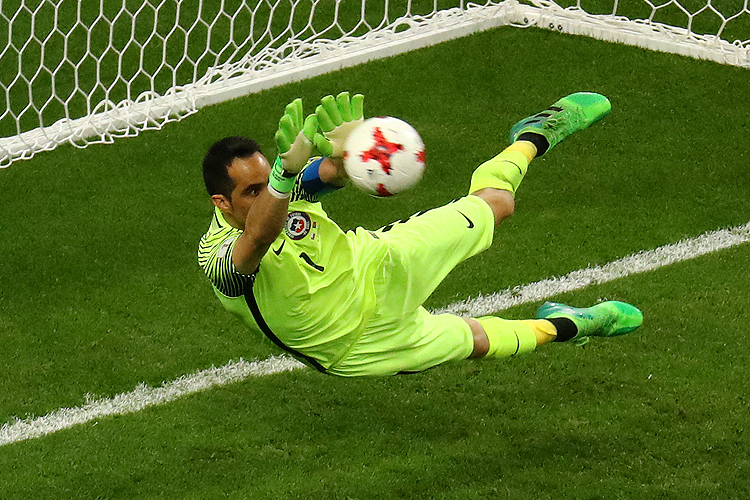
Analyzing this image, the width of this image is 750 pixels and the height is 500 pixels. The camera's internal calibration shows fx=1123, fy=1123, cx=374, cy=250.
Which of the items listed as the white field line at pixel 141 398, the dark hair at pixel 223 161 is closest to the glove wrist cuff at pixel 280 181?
→ the dark hair at pixel 223 161

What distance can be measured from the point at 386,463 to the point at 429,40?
4446 mm

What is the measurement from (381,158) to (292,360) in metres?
2.20

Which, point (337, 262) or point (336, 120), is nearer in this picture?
point (336, 120)

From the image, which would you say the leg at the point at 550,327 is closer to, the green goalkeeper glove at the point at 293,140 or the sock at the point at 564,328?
the sock at the point at 564,328

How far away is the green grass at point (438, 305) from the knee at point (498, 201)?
100 cm

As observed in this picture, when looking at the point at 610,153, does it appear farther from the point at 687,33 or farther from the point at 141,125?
the point at 141,125

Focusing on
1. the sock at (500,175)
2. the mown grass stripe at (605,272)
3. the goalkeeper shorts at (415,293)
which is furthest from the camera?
the mown grass stripe at (605,272)

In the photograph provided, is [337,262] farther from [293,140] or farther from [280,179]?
[293,140]

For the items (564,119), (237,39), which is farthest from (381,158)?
(237,39)

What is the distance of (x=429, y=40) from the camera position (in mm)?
8508

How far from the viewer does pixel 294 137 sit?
351 centimetres

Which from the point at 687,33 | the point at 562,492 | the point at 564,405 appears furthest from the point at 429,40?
the point at 562,492

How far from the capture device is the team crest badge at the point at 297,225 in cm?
416

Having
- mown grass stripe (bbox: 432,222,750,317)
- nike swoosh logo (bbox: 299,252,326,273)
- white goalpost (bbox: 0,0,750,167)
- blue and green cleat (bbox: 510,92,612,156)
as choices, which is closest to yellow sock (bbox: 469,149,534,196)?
blue and green cleat (bbox: 510,92,612,156)
